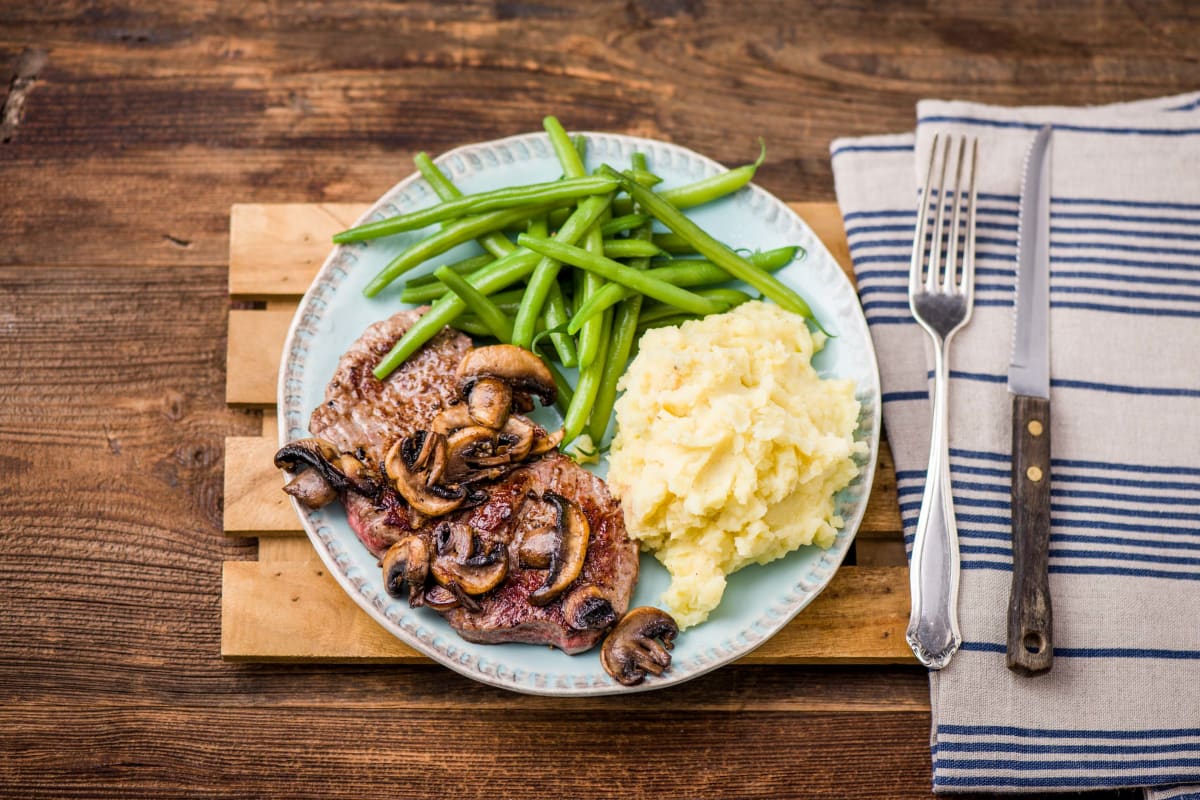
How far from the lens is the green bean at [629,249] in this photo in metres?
4.36

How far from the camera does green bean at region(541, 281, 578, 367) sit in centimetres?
425

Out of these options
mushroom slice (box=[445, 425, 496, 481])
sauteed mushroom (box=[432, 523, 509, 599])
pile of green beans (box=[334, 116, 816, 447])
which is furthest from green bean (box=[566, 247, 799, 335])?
sauteed mushroom (box=[432, 523, 509, 599])

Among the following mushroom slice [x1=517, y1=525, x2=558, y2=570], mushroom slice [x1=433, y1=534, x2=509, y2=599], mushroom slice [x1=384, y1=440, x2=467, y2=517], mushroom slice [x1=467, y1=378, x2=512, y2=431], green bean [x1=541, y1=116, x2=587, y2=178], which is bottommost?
mushroom slice [x1=433, y1=534, x2=509, y2=599]

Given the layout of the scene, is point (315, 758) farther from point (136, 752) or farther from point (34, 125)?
point (34, 125)

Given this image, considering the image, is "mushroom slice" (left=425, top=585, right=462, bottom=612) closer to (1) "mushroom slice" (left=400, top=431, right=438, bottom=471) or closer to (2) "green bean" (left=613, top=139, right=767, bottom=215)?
(1) "mushroom slice" (left=400, top=431, right=438, bottom=471)

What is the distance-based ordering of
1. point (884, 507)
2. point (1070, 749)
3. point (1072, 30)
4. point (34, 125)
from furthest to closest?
point (1072, 30) < point (34, 125) < point (884, 507) < point (1070, 749)

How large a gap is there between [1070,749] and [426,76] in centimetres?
477

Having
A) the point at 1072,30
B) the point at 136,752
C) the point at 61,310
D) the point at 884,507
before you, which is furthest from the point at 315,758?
the point at 1072,30

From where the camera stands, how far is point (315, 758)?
4.20 m

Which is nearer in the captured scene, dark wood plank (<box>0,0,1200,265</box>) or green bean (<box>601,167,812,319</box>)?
green bean (<box>601,167,812,319</box>)

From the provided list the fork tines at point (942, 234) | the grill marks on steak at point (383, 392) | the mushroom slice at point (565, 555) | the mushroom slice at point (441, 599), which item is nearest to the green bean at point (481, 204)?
the grill marks on steak at point (383, 392)

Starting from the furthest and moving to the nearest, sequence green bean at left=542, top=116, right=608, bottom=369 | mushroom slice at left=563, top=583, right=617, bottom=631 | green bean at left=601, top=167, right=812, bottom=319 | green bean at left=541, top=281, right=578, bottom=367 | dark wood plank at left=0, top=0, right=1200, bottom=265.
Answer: dark wood plank at left=0, top=0, right=1200, bottom=265, green bean at left=601, top=167, right=812, bottom=319, green bean at left=541, top=281, right=578, bottom=367, green bean at left=542, top=116, right=608, bottom=369, mushroom slice at left=563, top=583, right=617, bottom=631

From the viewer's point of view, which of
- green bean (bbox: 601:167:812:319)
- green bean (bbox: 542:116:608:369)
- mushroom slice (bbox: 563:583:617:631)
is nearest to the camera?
mushroom slice (bbox: 563:583:617:631)

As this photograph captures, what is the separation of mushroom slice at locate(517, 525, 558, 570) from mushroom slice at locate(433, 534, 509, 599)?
8 centimetres
